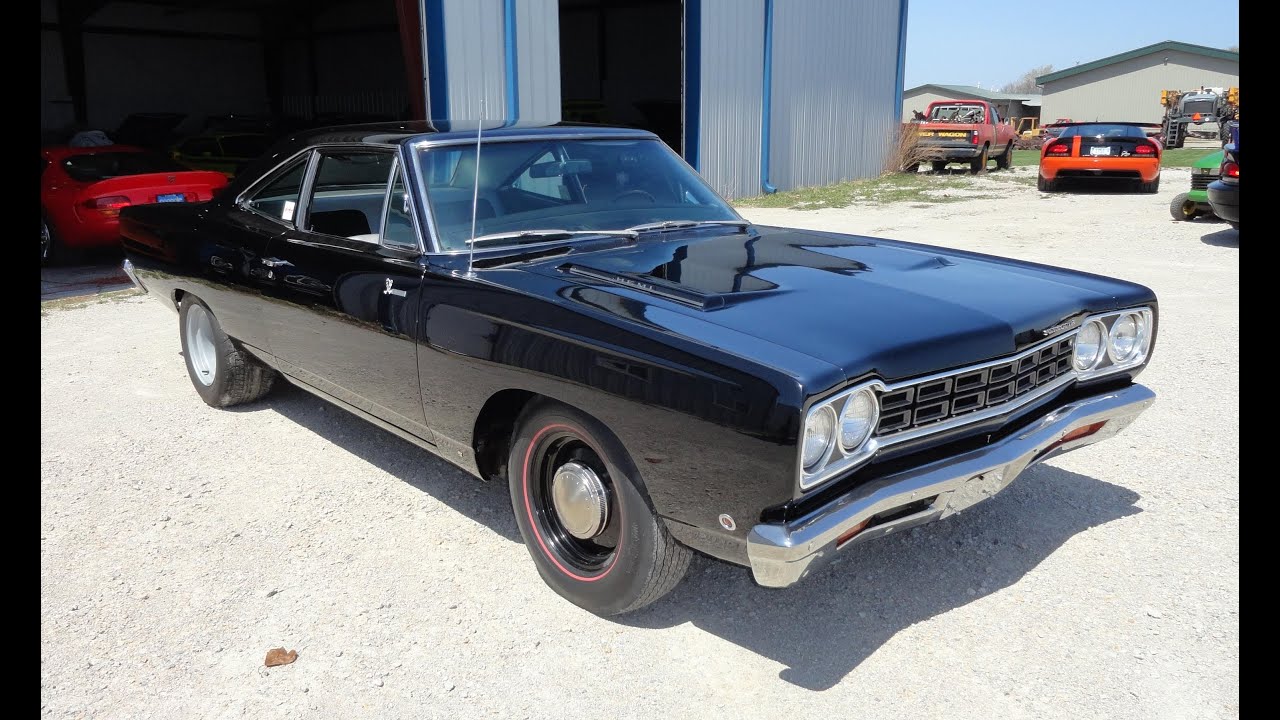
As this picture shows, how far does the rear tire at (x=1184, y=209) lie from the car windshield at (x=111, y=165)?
1194 centimetres

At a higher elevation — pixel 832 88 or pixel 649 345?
pixel 832 88

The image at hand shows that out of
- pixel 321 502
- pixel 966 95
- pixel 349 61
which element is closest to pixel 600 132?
pixel 321 502

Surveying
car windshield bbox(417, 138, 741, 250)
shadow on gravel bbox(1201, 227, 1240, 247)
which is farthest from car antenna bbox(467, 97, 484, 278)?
shadow on gravel bbox(1201, 227, 1240, 247)

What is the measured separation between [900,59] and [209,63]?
704 inches

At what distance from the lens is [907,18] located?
21094 mm

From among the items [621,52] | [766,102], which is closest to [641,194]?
[766,102]

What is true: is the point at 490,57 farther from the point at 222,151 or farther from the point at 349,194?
A: the point at 349,194

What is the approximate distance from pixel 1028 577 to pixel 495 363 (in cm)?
185

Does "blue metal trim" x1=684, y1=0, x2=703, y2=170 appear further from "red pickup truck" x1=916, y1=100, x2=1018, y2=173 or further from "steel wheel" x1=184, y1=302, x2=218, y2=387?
"steel wheel" x1=184, y1=302, x2=218, y2=387

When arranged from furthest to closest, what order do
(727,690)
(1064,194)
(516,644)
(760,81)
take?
(1064,194) → (760,81) → (516,644) → (727,690)

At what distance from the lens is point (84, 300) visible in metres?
8.43

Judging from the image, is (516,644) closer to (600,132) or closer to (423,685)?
(423,685)

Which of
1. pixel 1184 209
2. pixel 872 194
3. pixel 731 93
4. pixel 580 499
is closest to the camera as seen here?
pixel 580 499

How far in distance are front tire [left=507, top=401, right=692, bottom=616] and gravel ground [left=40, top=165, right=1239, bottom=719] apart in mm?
134
